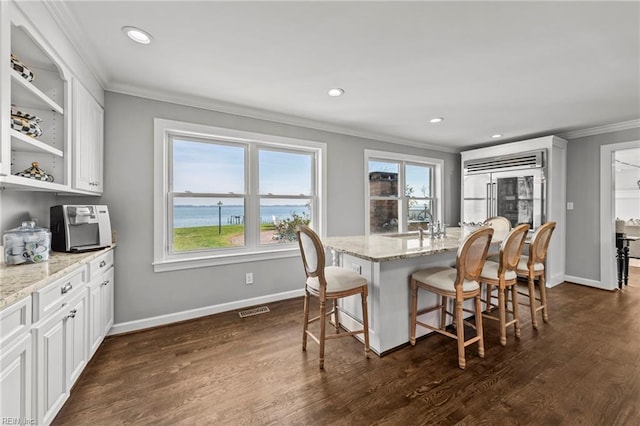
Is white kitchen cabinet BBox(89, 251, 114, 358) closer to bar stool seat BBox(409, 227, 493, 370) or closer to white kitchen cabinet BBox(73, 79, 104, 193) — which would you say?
white kitchen cabinet BBox(73, 79, 104, 193)

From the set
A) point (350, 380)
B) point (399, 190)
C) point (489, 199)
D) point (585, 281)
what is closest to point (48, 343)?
point (350, 380)

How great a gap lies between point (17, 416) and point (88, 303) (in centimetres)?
84

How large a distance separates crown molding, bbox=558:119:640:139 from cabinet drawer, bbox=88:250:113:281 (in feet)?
20.9

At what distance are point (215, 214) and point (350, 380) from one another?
2.34m

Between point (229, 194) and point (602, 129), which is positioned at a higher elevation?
point (602, 129)

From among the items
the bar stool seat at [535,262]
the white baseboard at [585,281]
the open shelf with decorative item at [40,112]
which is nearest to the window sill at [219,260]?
the open shelf with decorative item at [40,112]

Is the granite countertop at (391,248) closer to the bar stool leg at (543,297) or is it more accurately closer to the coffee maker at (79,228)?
the bar stool leg at (543,297)

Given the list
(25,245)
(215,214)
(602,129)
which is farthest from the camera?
(602,129)

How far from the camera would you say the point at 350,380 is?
1.92 meters

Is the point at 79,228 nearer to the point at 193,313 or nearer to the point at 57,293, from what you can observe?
the point at 57,293

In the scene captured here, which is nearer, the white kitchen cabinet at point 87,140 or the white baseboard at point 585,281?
the white kitchen cabinet at point 87,140

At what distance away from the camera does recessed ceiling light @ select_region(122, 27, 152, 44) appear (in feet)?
5.91

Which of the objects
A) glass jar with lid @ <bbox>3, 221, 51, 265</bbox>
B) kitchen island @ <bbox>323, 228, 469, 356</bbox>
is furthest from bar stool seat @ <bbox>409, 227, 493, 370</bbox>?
glass jar with lid @ <bbox>3, 221, 51, 265</bbox>

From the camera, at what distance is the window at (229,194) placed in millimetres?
2928
